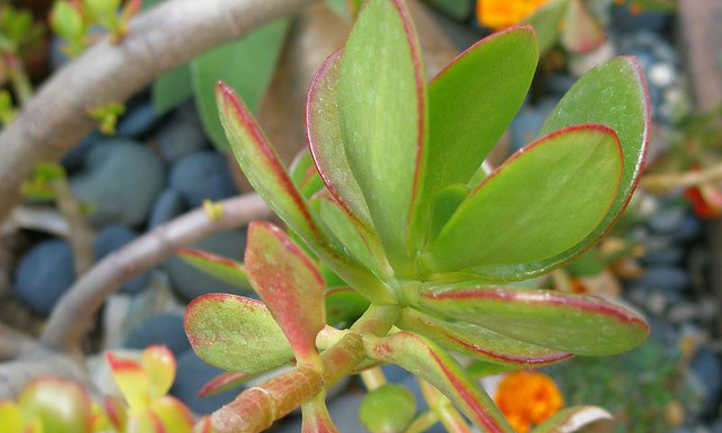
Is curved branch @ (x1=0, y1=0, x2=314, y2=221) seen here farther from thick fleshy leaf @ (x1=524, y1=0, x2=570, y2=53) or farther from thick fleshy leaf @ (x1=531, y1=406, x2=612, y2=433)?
thick fleshy leaf @ (x1=531, y1=406, x2=612, y2=433)

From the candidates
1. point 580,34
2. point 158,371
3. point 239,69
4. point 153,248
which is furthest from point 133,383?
point 580,34

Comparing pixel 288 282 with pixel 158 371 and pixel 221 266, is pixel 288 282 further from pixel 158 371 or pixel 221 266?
pixel 221 266

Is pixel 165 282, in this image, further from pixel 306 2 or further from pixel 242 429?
pixel 242 429

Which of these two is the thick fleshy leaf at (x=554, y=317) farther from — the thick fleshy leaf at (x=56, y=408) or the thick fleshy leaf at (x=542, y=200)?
the thick fleshy leaf at (x=56, y=408)

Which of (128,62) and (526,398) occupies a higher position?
(128,62)

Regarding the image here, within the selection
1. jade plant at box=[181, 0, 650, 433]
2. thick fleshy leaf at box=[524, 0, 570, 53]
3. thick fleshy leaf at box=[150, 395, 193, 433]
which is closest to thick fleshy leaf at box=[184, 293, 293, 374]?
jade plant at box=[181, 0, 650, 433]

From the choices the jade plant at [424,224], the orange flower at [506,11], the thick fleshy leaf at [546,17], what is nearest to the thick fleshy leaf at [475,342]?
the jade plant at [424,224]
